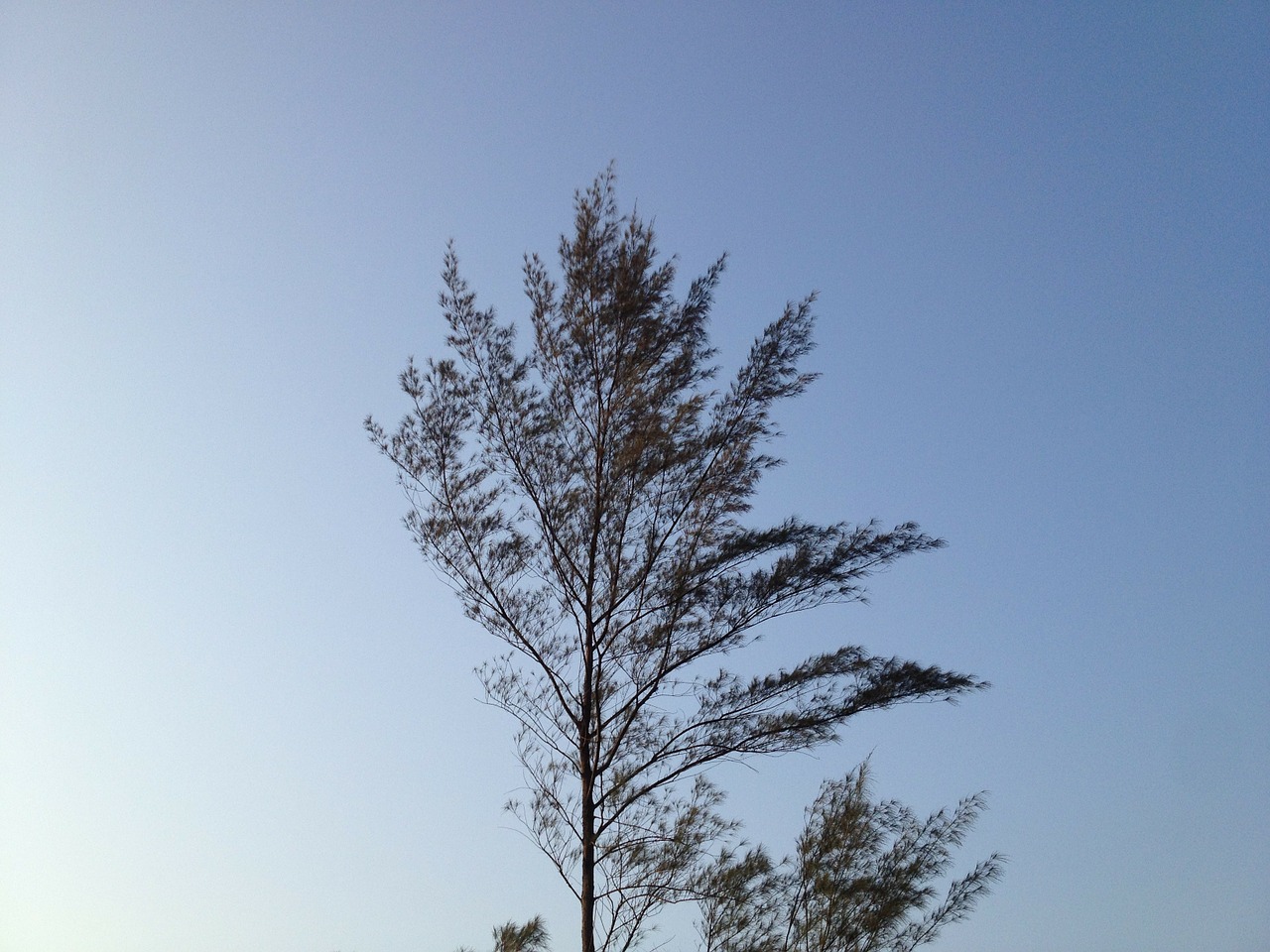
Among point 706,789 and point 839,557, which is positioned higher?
point 839,557

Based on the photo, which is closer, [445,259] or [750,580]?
[750,580]

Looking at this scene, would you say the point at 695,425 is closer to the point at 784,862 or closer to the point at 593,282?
the point at 593,282

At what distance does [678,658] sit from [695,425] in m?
1.68

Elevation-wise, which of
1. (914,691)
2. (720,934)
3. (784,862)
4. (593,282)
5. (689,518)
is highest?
(593,282)

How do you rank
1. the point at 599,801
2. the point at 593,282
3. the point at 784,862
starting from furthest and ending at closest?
the point at 593,282, the point at 784,862, the point at 599,801

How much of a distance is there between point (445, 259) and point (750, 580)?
3.29m

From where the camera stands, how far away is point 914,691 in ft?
24.8

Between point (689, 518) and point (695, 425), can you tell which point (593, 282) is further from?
point (689, 518)

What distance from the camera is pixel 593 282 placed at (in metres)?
8.45

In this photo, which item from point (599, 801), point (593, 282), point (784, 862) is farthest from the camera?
point (593, 282)

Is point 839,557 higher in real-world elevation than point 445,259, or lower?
lower

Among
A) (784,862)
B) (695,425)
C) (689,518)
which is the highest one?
(695,425)

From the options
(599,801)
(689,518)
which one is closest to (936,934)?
(599,801)

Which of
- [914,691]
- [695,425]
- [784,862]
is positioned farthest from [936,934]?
[695,425]
